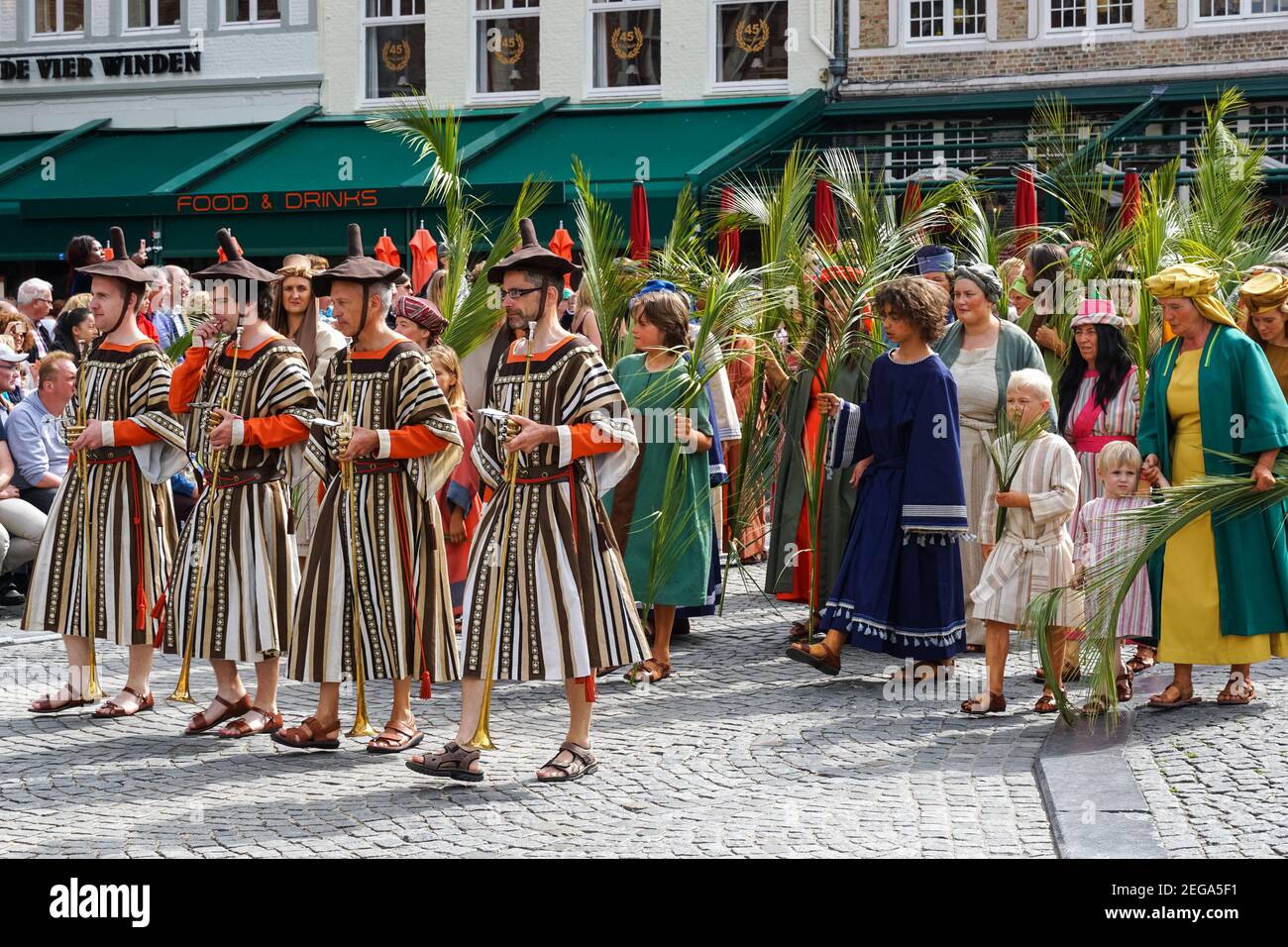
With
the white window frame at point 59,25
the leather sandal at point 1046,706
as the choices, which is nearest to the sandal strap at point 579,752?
the leather sandal at point 1046,706

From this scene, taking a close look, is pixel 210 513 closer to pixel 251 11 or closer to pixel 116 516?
pixel 116 516

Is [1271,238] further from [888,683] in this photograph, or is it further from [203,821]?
[203,821]

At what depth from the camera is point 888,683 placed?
8.38 m

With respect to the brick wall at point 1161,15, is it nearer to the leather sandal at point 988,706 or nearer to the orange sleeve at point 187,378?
the leather sandal at point 988,706

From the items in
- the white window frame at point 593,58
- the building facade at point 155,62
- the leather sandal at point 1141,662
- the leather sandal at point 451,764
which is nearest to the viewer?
the leather sandal at point 451,764

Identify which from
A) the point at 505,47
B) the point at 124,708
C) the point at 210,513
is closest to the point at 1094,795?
the point at 210,513

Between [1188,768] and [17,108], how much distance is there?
2129cm

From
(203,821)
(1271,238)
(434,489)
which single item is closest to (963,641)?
(434,489)

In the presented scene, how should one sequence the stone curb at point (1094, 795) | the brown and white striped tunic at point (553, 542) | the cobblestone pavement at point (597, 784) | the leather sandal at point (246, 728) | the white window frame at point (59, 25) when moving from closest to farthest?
the stone curb at point (1094, 795), the cobblestone pavement at point (597, 784), the brown and white striped tunic at point (553, 542), the leather sandal at point (246, 728), the white window frame at point (59, 25)

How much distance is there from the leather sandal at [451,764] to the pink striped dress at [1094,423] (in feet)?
11.7

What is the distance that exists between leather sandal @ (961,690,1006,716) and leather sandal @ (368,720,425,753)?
2290 mm

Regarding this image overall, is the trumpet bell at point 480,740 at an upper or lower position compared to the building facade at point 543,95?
lower

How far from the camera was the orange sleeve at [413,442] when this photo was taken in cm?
700

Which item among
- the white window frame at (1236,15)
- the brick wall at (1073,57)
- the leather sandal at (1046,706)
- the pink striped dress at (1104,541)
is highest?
the white window frame at (1236,15)
